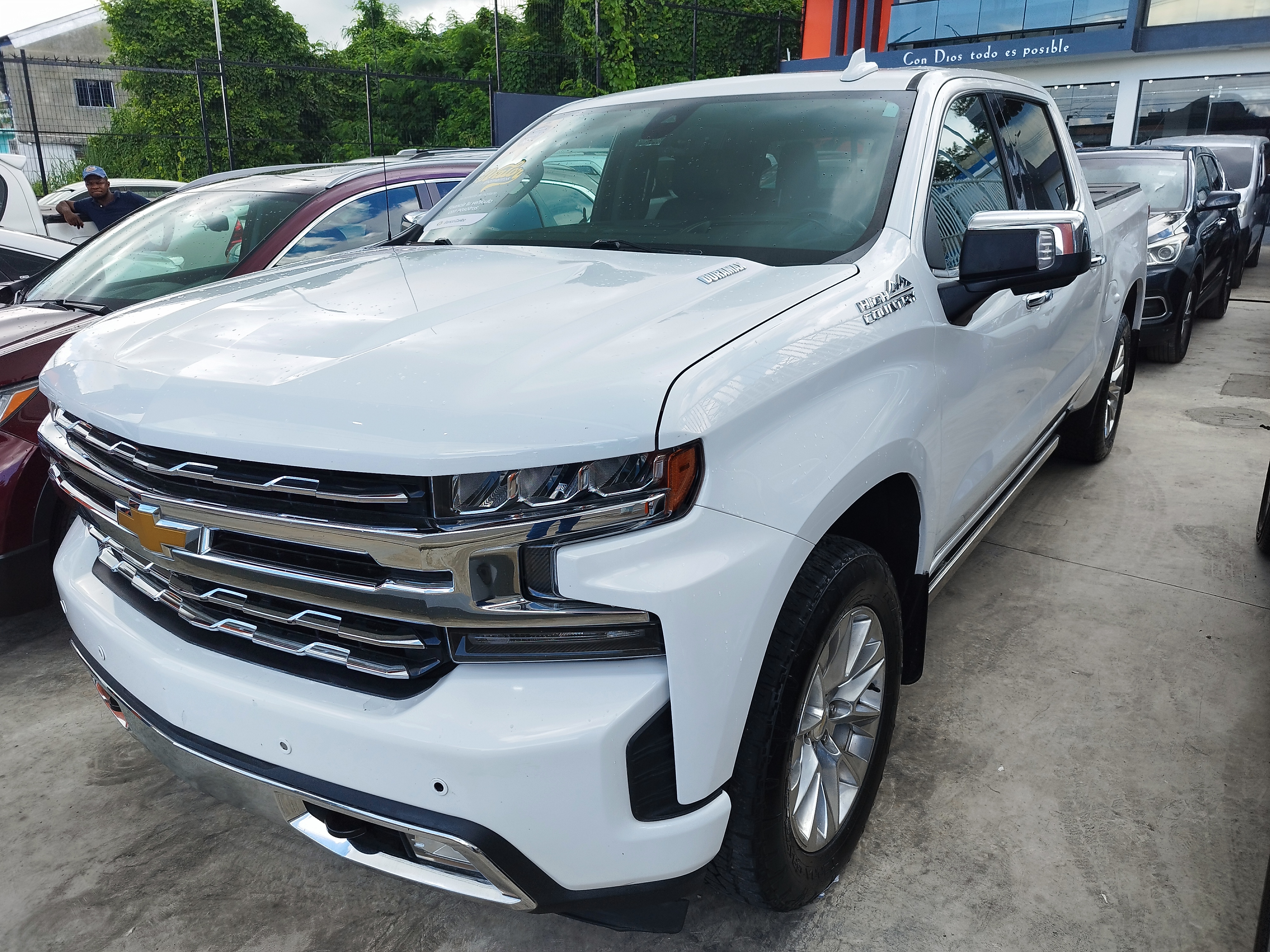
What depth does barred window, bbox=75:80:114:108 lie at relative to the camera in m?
18.4

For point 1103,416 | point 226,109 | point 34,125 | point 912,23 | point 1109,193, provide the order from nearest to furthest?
1. point 1103,416
2. point 1109,193
3. point 34,125
4. point 226,109
5. point 912,23

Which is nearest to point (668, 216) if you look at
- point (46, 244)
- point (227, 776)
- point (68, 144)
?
point (227, 776)

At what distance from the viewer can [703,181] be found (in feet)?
9.04

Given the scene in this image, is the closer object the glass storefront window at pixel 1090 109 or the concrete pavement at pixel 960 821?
the concrete pavement at pixel 960 821

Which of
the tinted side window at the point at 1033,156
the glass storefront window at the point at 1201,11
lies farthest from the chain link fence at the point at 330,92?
the glass storefront window at the point at 1201,11

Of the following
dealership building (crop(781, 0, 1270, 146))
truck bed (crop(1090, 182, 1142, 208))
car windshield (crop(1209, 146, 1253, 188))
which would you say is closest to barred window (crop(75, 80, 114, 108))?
dealership building (crop(781, 0, 1270, 146))

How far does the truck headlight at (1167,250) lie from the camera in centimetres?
715

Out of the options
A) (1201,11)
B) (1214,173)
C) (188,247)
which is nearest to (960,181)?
(188,247)

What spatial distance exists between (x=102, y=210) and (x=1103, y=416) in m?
8.82

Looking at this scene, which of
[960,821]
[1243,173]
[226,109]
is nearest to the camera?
[960,821]

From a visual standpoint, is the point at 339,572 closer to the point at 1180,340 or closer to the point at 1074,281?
the point at 1074,281

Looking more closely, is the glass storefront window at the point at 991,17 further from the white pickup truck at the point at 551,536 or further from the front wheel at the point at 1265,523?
the white pickup truck at the point at 551,536

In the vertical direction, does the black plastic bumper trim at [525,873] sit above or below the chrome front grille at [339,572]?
below

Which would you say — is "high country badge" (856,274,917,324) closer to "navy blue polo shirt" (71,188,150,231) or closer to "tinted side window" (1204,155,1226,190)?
"navy blue polo shirt" (71,188,150,231)
